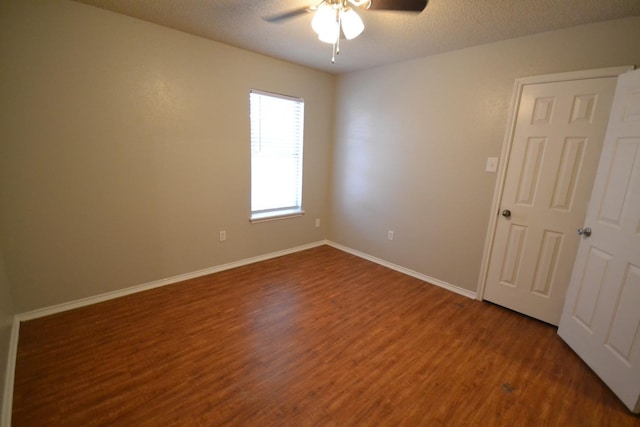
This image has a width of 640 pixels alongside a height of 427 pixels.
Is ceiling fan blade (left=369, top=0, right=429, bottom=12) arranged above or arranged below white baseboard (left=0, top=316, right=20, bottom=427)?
above

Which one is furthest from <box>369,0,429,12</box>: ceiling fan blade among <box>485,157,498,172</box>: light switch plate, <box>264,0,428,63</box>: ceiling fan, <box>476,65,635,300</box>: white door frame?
<box>485,157,498,172</box>: light switch plate

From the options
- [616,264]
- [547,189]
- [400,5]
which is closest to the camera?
[400,5]

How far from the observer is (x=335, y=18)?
1666mm

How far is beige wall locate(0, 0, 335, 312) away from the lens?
2.07 m

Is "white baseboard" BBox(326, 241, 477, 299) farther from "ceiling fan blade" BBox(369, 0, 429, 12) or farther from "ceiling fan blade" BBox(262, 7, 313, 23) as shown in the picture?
"ceiling fan blade" BBox(262, 7, 313, 23)

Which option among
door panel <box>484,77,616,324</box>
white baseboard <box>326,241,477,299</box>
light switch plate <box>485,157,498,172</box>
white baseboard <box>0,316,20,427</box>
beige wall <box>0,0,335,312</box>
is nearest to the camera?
white baseboard <box>0,316,20,427</box>

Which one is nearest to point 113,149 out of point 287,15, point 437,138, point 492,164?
point 287,15

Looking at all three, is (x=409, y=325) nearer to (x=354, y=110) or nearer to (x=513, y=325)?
(x=513, y=325)

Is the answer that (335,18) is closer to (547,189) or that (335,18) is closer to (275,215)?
(547,189)

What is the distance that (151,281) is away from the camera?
283 centimetres

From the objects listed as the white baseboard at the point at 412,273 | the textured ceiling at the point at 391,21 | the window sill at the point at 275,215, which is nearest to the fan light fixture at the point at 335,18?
the textured ceiling at the point at 391,21

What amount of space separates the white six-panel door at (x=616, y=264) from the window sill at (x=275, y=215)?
9.62 ft

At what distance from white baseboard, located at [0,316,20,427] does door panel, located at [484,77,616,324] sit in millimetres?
3568

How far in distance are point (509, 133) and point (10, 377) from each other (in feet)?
13.1
